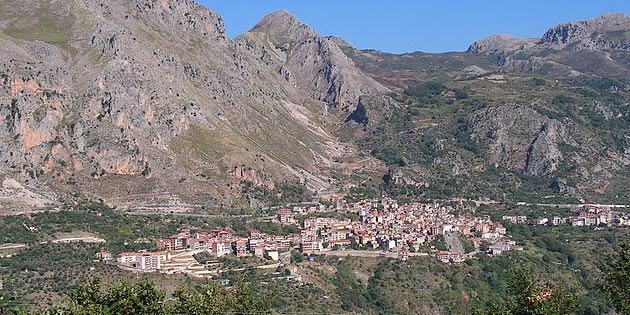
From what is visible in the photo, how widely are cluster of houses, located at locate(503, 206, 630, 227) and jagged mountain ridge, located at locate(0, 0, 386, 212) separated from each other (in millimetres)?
34147

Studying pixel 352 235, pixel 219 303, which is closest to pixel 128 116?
pixel 352 235

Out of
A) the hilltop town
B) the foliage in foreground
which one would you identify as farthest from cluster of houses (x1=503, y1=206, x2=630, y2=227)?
the foliage in foreground

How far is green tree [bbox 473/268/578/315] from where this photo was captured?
33688 mm

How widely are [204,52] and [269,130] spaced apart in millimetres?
24076

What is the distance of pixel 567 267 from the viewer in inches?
3802

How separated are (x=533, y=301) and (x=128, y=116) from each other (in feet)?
294

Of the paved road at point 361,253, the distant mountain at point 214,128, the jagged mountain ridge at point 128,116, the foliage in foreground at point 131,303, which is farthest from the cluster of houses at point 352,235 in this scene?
the foliage in foreground at point 131,303

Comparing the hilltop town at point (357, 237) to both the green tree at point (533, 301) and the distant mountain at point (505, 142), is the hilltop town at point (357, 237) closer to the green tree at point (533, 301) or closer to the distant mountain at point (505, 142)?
the distant mountain at point (505, 142)

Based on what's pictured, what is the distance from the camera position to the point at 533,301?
112 ft

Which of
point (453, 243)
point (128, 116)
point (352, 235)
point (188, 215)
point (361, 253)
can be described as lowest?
point (361, 253)

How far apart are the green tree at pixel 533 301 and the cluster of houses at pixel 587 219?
86.0 metres

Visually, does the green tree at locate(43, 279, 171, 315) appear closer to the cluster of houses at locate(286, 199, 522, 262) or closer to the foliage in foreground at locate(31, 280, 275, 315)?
the foliage in foreground at locate(31, 280, 275, 315)

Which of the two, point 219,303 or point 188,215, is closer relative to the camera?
point 219,303

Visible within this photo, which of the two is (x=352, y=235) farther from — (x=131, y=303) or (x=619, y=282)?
(x=131, y=303)
